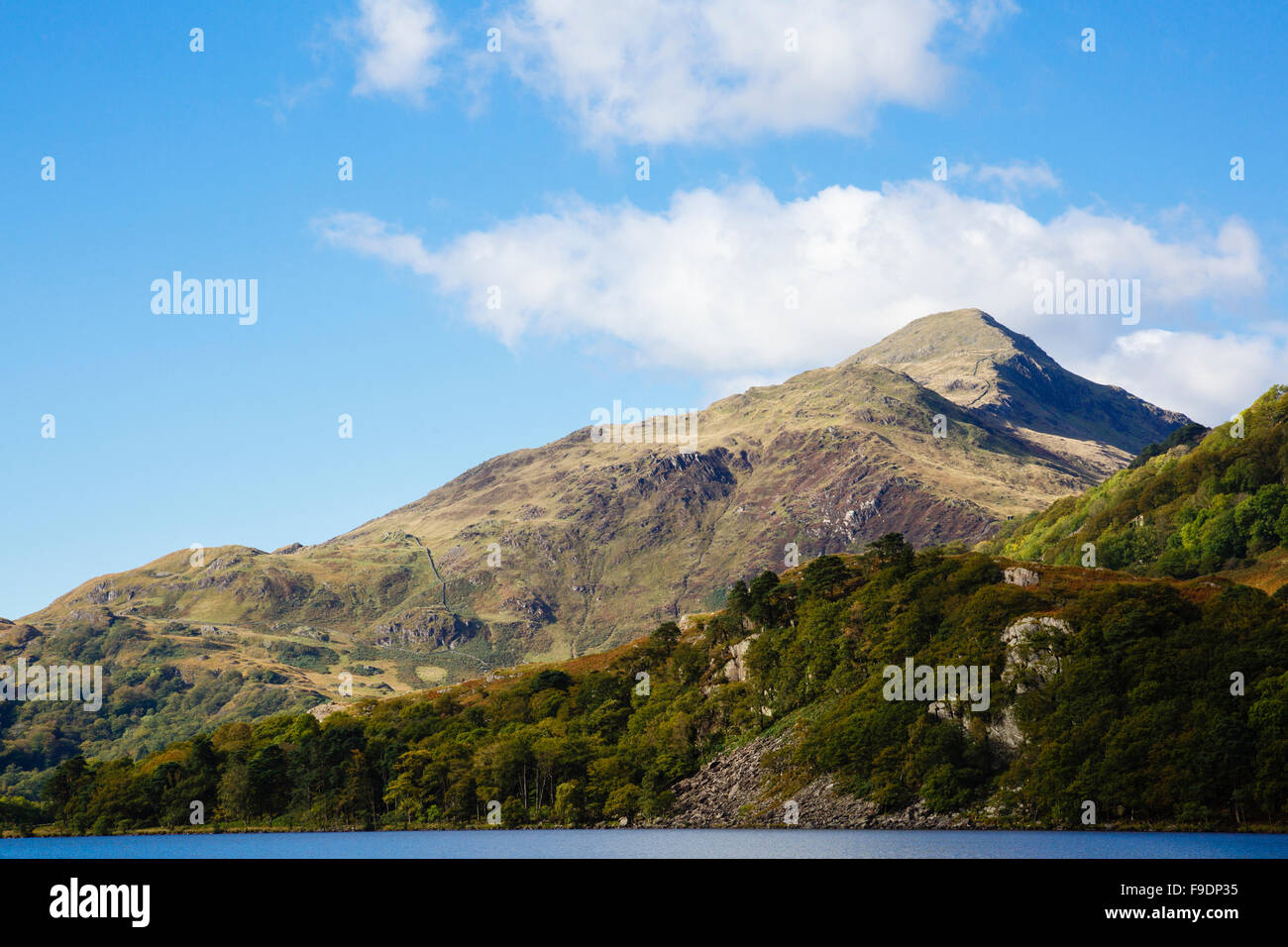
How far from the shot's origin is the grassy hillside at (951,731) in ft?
413

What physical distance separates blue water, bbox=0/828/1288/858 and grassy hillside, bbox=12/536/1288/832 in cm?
994

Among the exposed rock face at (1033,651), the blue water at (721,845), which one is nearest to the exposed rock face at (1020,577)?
the exposed rock face at (1033,651)

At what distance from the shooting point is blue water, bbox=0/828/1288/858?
91.3 meters

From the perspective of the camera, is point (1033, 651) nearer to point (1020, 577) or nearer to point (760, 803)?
point (1020, 577)

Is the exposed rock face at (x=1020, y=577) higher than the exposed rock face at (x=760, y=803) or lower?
higher

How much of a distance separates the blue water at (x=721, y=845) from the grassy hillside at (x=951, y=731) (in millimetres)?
9945

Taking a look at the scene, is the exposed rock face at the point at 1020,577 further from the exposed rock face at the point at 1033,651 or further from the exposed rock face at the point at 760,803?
the exposed rock face at the point at 760,803
